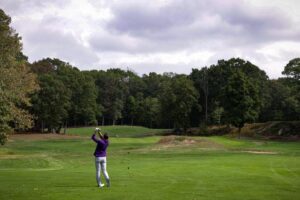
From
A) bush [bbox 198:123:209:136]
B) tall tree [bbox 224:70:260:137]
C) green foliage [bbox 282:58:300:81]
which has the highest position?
green foliage [bbox 282:58:300:81]

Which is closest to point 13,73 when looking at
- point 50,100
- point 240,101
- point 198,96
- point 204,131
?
point 50,100

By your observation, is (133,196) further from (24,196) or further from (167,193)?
(24,196)

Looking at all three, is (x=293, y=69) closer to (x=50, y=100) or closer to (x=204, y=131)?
(x=204, y=131)

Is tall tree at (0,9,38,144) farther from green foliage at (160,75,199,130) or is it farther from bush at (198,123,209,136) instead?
green foliage at (160,75,199,130)

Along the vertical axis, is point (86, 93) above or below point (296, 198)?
above

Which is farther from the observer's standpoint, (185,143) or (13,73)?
(185,143)

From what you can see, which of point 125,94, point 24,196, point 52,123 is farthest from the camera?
point 125,94

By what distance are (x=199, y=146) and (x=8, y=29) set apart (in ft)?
100

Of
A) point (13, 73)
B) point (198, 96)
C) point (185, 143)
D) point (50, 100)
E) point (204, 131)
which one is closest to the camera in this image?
point (13, 73)

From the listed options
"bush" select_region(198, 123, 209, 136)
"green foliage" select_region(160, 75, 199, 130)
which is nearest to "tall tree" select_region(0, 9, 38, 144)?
"bush" select_region(198, 123, 209, 136)

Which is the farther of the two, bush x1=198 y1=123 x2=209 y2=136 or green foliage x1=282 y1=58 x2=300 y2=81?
bush x1=198 y1=123 x2=209 y2=136

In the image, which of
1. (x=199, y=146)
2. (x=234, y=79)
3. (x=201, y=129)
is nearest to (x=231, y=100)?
(x=234, y=79)

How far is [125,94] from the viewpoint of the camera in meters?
174

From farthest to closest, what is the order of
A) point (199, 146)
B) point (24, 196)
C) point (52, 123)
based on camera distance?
point (52, 123)
point (199, 146)
point (24, 196)
